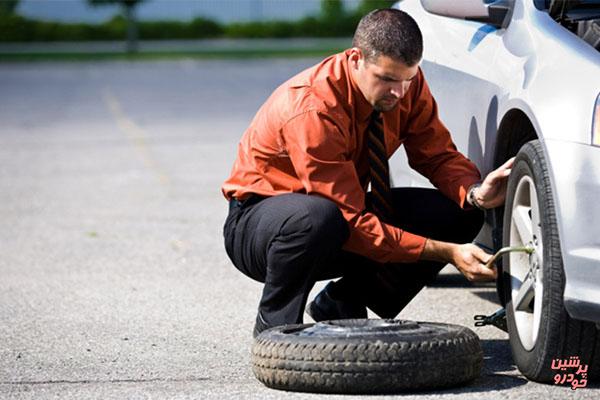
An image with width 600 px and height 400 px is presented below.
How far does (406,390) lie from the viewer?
4.14 metres

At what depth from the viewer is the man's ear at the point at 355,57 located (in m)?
4.49

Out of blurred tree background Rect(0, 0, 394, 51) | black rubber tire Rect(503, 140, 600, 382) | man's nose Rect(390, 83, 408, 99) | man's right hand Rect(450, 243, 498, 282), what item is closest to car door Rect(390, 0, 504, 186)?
man's nose Rect(390, 83, 408, 99)

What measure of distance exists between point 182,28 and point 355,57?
1742 inches

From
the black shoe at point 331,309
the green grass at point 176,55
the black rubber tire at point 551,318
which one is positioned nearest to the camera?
the black rubber tire at point 551,318

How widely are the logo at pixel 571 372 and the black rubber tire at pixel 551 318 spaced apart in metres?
0.01

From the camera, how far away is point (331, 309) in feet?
16.9

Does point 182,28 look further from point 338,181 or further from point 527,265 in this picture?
point 527,265

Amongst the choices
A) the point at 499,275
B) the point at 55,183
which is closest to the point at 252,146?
the point at 499,275

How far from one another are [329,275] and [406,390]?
0.90 meters

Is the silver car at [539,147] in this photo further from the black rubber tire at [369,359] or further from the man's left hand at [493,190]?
the black rubber tire at [369,359]

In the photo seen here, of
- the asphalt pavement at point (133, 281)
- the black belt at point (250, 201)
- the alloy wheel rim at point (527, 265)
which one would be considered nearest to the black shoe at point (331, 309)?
the asphalt pavement at point (133, 281)

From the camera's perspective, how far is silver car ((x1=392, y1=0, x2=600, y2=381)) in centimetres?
386

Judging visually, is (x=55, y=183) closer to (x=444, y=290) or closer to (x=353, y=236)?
(x=444, y=290)

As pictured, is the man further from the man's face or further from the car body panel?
the car body panel
